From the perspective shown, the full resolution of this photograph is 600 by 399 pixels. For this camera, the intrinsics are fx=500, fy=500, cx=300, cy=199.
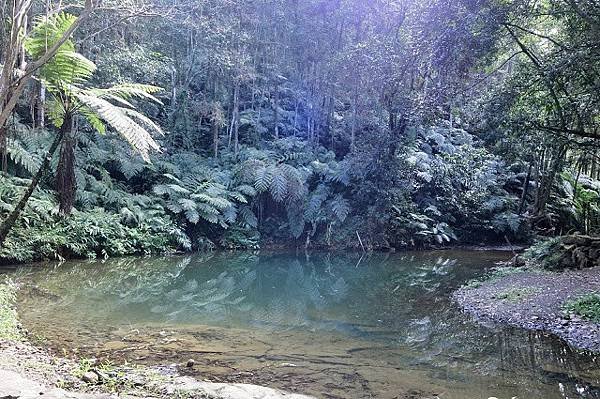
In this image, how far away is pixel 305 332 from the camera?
6266 mm

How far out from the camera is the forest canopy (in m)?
11.0

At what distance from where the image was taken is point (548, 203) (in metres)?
17.3

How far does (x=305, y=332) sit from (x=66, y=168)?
467 centimetres

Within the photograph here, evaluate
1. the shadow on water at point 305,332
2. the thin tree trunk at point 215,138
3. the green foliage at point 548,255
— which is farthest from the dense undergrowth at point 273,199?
the green foliage at point 548,255

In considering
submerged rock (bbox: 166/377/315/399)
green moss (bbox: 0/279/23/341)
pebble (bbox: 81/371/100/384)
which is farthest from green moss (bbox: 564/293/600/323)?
green moss (bbox: 0/279/23/341)

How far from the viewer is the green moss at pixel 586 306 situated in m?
6.12

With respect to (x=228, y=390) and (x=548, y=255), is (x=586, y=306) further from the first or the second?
(x=228, y=390)

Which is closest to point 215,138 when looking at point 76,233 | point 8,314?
point 76,233

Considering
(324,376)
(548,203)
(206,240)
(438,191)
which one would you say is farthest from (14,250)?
(548,203)

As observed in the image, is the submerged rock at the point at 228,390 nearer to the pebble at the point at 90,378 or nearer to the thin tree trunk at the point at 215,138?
the pebble at the point at 90,378

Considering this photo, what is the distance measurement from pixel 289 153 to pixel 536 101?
9.87 metres

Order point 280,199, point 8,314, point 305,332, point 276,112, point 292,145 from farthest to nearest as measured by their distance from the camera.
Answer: point 276,112
point 292,145
point 280,199
point 305,332
point 8,314

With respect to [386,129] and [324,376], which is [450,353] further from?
[386,129]

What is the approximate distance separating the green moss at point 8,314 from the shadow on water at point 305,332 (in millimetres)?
193
